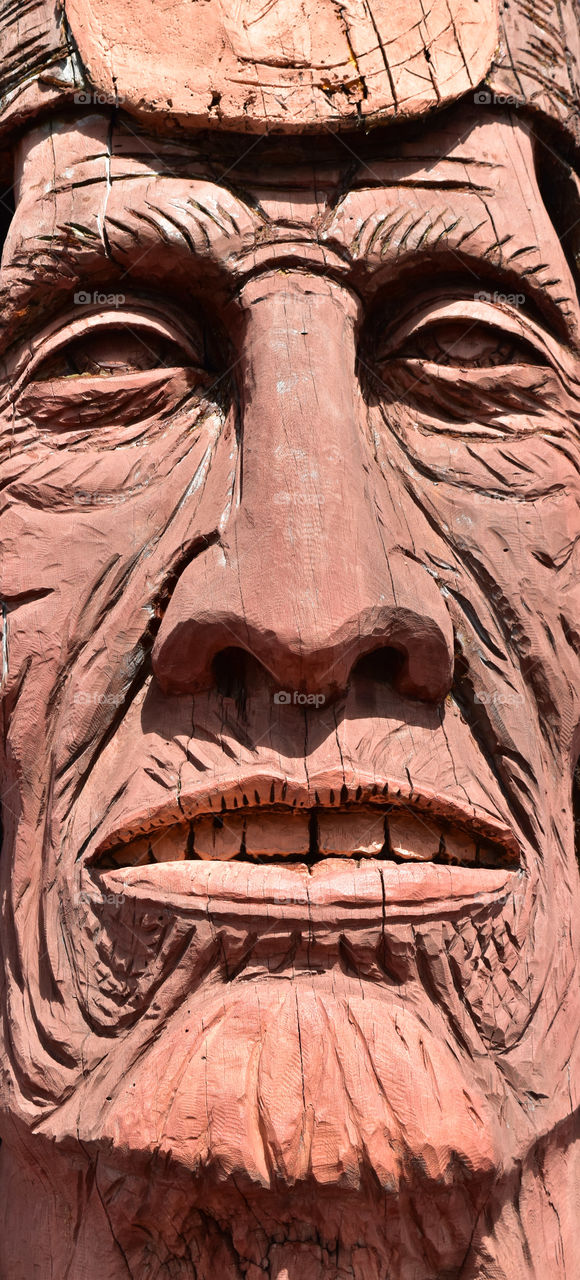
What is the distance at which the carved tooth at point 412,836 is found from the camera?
73.0 inches

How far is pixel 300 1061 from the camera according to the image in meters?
1.65

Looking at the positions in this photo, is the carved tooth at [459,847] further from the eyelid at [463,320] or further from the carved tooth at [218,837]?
the eyelid at [463,320]

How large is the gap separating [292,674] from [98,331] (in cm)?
77

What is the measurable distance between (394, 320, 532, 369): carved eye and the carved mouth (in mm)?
858

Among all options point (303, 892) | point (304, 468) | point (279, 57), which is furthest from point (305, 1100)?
point (279, 57)

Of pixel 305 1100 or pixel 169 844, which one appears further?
pixel 169 844

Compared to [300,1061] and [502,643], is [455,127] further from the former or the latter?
[300,1061]

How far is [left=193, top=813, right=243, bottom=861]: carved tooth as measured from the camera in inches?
72.4

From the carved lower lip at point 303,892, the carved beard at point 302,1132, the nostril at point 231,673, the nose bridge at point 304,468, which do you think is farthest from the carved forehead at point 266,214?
the carved beard at point 302,1132

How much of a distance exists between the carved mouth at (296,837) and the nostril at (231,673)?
0.62ft

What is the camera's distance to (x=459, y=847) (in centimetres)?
191

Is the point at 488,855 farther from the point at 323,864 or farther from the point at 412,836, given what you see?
the point at 323,864

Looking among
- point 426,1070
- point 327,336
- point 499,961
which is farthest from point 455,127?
point 426,1070

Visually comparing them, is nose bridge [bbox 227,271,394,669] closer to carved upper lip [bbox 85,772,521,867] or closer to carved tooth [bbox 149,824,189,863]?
carved upper lip [bbox 85,772,521,867]
